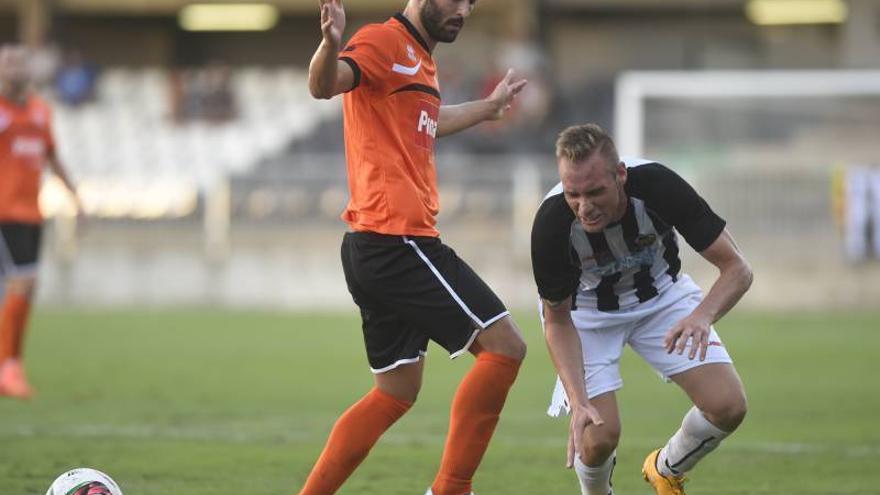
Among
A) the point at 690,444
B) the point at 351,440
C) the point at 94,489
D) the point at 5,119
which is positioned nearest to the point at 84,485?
the point at 94,489

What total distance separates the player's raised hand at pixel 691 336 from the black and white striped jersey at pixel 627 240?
1.05 feet

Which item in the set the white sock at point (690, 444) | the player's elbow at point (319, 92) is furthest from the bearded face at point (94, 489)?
the white sock at point (690, 444)

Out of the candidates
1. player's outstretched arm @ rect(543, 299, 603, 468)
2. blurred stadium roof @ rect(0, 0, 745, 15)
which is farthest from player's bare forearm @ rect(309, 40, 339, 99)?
blurred stadium roof @ rect(0, 0, 745, 15)

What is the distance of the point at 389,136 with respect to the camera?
5801 mm

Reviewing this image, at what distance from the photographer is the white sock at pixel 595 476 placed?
19.4 ft

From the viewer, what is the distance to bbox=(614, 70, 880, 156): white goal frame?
813 inches

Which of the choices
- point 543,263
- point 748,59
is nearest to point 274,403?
point 543,263

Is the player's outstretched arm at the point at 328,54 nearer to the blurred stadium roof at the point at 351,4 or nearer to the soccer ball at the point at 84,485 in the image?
the soccer ball at the point at 84,485

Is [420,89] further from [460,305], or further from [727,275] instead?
[727,275]

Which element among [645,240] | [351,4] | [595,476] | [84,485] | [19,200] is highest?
[351,4]

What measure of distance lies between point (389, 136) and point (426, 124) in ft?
0.71

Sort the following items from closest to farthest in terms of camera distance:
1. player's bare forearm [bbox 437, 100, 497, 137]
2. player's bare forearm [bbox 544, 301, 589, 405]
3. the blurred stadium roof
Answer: player's bare forearm [bbox 544, 301, 589, 405] → player's bare forearm [bbox 437, 100, 497, 137] → the blurred stadium roof

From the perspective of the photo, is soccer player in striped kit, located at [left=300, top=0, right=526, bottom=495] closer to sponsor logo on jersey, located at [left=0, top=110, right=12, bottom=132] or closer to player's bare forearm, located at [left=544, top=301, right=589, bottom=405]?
player's bare forearm, located at [left=544, top=301, right=589, bottom=405]

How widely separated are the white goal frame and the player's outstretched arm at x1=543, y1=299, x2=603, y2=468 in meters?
14.6
